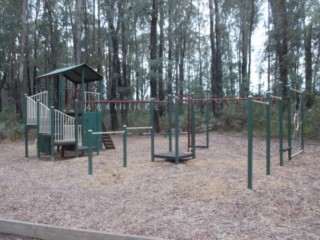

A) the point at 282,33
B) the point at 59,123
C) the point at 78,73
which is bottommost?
the point at 59,123

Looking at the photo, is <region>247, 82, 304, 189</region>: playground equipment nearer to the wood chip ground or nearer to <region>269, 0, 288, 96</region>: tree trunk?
the wood chip ground

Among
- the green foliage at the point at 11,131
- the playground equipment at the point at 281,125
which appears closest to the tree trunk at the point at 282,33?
the playground equipment at the point at 281,125

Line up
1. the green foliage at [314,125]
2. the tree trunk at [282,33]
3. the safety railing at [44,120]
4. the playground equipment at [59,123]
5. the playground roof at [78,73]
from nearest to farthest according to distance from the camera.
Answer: the playground equipment at [59,123] → the safety railing at [44,120] → the playground roof at [78,73] → the green foliage at [314,125] → the tree trunk at [282,33]

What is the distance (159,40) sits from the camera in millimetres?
28016

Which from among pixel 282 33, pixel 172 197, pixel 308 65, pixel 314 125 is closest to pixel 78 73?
pixel 172 197

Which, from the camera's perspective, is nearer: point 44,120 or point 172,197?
point 172,197

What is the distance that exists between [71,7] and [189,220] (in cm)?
2687

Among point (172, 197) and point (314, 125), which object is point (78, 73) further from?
point (314, 125)

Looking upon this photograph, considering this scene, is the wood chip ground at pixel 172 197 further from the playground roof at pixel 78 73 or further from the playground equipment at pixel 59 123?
the playground roof at pixel 78 73

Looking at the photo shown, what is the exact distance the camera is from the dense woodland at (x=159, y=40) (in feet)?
61.2

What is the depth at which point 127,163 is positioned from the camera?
9.08 m

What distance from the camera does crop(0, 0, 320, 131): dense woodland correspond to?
734 inches

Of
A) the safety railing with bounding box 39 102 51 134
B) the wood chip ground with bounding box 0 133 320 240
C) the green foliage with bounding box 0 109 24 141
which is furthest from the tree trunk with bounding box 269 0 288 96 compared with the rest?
the green foliage with bounding box 0 109 24 141

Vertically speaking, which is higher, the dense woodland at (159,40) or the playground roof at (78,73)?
the dense woodland at (159,40)
